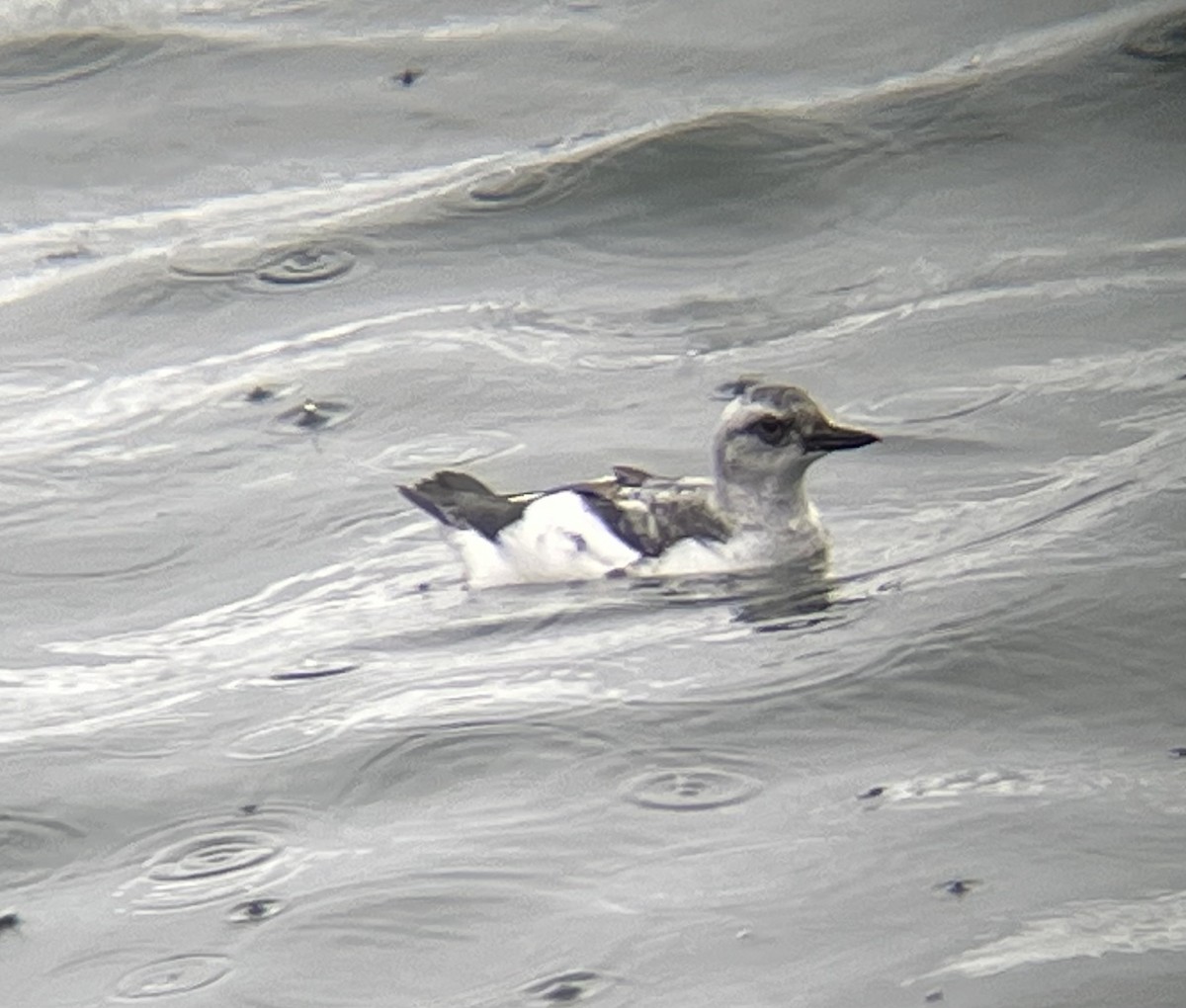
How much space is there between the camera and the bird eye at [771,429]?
9.96 meters

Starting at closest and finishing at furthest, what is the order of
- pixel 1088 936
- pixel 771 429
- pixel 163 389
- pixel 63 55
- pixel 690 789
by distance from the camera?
pixel 1088 936
pixel 690 789
pixel 771 429
pixel 163 389
pixel 63 55

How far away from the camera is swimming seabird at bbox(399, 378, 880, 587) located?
964 centimetres

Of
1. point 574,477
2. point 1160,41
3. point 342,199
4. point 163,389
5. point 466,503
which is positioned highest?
point 1160,41

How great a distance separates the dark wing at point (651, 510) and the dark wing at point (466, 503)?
0.88 feet

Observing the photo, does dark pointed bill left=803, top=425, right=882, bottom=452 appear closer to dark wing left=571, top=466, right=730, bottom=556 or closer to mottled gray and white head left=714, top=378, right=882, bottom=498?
mottled gray and white head left=714, top=378, right=882, bottom=498

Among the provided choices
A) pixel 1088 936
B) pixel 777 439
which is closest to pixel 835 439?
pixel 777 439

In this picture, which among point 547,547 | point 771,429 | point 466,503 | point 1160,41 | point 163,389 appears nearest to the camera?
point 466,503

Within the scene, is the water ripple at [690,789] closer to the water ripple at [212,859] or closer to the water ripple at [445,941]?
the water ripple at [445,941]

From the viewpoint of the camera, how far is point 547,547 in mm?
9758

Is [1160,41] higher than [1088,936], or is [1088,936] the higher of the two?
[1160,41]

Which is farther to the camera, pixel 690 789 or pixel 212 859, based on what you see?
pixel 690 789

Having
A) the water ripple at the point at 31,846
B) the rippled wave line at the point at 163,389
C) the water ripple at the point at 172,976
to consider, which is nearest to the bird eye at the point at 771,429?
the rippled wave line at the point at 163,389

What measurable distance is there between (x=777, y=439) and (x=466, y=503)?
3.78 feet

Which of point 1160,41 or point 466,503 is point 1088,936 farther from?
point 1160,41
